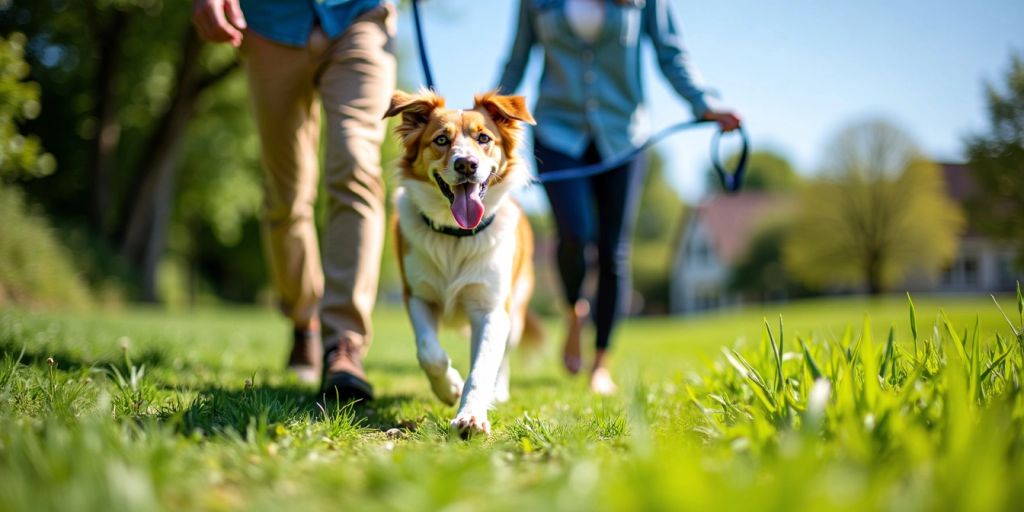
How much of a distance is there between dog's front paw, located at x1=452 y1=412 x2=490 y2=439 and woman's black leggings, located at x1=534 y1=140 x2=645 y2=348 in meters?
2.13

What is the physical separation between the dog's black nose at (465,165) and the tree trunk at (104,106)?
13786 mm

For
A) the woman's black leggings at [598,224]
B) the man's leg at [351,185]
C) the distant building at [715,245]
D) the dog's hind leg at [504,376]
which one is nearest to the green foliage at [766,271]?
the distant building at [715,245]

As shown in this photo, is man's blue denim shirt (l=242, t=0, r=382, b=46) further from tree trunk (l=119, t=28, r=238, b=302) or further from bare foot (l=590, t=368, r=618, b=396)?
tree trunk (l=119, t=28, r=238, b=302)

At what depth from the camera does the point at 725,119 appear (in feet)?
13.1

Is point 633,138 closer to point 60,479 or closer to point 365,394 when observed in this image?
point 365,394

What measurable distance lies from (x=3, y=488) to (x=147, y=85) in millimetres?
16841

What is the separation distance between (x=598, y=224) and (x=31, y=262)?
400 inches

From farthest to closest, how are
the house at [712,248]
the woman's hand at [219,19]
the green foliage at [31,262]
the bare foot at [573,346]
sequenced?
the house at [712,248], the green foliage at [31,262], the bare foot at [573,346], the woman's hand at [219,19]

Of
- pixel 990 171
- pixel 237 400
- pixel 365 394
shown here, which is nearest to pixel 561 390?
pixel 365 394

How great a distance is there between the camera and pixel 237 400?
8.03ft

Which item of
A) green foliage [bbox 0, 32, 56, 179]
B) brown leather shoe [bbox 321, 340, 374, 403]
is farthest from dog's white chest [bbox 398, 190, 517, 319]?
green foliage [bbox 0, 32, 56, 179]

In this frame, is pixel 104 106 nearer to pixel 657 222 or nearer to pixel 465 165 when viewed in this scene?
pixel 465 165

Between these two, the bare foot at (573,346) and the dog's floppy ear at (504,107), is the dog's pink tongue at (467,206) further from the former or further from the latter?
the bare foot at (573,346)

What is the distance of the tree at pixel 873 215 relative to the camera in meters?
29.7
